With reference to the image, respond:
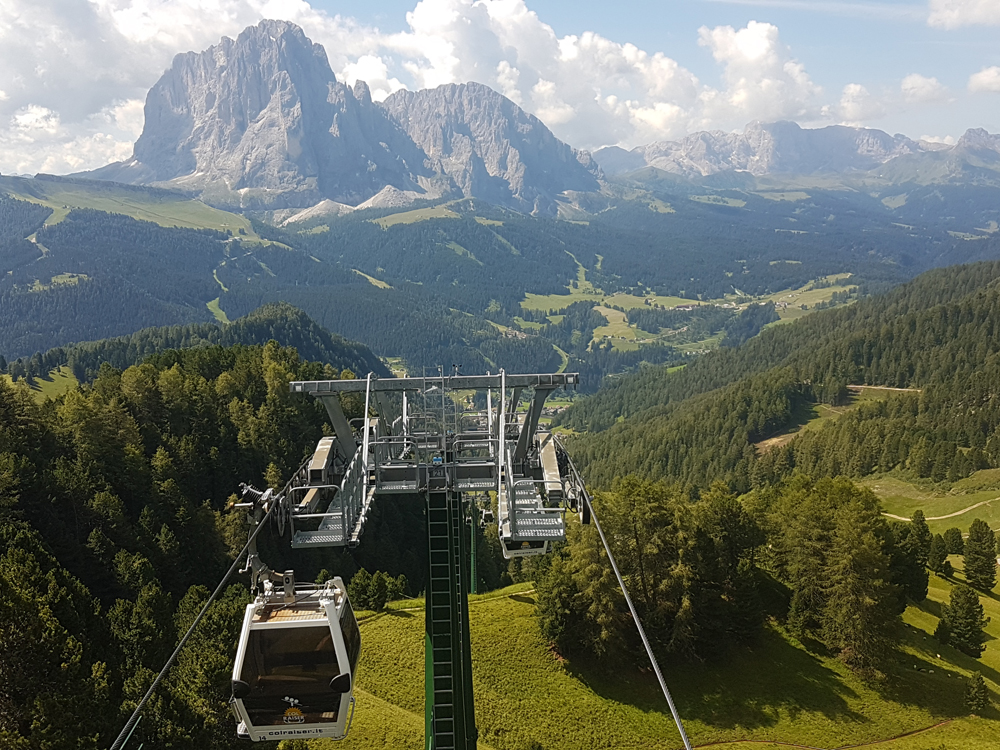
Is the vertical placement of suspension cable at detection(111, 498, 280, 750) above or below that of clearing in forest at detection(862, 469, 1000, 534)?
above

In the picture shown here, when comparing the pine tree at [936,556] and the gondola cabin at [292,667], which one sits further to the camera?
the pine tree at [936,556]

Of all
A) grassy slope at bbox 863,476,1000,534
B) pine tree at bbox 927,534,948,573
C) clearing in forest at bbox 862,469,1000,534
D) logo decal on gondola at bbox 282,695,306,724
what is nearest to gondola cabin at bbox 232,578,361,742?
logo decal on gondola at bbox 282,695,306,724

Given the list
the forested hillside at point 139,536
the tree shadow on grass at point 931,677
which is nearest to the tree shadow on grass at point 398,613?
the forested hillside at point 139,536

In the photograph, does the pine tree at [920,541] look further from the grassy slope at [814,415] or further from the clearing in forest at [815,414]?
the grassy slope at [814,415]

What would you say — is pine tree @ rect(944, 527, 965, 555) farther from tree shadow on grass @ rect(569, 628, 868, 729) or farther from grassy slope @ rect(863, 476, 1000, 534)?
tree shadow on grass @ rect(569, 628, 868, 729)

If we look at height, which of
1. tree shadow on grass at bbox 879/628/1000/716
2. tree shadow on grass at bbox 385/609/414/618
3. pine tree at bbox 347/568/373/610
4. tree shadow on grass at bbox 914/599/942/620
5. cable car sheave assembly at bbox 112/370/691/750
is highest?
cable car sheave assembly at bbox 112/370/691/750

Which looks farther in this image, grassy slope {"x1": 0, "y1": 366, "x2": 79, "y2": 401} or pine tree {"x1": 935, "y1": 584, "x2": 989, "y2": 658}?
grassy slope {"x1": 0, "y1": 366, "x2": 79, "y2": 401}

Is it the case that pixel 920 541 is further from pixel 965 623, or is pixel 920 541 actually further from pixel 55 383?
pixel 55 383
